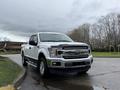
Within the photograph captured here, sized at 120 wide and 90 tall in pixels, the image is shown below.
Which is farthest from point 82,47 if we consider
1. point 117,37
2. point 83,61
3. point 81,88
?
point 117,37

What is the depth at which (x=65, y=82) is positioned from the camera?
10078 mm

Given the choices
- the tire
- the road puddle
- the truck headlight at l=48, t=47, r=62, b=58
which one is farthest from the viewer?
the tire

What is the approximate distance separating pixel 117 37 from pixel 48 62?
67037 millimetres

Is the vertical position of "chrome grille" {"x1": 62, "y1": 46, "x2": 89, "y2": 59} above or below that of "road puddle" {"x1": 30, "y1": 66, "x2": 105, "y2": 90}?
above

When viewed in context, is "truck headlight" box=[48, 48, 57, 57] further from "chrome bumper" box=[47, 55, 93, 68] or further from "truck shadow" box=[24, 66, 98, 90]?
"truck shadow" box=[24, 66, 98, 90]

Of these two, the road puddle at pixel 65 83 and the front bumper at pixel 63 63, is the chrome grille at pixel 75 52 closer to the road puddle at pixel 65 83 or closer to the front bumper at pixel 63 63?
the front bumper at pixel 63 63

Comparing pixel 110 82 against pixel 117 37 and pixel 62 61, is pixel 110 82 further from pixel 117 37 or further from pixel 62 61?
pixel 117 37

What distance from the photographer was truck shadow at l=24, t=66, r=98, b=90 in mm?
9000

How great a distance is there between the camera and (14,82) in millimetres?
9273

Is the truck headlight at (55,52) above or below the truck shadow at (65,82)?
above

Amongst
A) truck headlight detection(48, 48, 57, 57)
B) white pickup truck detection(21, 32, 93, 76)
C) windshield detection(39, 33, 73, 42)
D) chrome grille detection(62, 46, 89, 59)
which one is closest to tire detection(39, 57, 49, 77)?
white pickup truck detection(21, 32, 93, 76)

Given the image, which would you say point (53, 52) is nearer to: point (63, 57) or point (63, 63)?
point (63, 57)

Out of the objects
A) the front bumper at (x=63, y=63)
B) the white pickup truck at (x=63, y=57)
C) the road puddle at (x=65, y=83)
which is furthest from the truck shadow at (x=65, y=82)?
the front bumper at (x=63, y=63)

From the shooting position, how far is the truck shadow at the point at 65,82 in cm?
900
